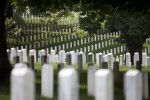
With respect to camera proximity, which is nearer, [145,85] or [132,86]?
[132,86]

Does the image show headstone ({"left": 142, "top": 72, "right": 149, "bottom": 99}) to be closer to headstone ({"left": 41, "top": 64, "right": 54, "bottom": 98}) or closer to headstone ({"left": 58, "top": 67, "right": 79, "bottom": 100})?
headstone ({"left": 41, "top": 64, "right": 54, "bottom": 98})

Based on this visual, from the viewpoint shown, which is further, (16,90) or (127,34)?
(127,34)

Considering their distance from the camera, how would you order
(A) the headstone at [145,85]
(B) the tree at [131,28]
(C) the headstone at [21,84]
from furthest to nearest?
(B) the tree at [131,28], (A) the headstone at [145,85], (C) the headstone at [21,84]

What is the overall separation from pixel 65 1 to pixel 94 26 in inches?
243

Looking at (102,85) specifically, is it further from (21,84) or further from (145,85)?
(145,85)

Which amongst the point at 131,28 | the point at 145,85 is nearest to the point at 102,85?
the point at 145,85

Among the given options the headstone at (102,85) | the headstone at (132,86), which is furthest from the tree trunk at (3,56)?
the headstone at (102,85)

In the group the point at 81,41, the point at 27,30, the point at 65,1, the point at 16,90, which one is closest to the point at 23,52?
the point at 65,1

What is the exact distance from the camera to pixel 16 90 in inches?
167

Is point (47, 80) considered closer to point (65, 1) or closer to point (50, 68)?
point (50, 68)

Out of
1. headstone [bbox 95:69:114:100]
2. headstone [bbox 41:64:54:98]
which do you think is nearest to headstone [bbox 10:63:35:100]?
headstone [bbox 95:69:114:100]

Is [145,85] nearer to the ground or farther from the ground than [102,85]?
nearer to the ground

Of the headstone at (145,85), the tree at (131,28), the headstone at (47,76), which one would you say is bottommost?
the headstone at (145,85)

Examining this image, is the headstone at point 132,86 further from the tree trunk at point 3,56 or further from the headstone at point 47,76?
the tree trunk at point 3,56
